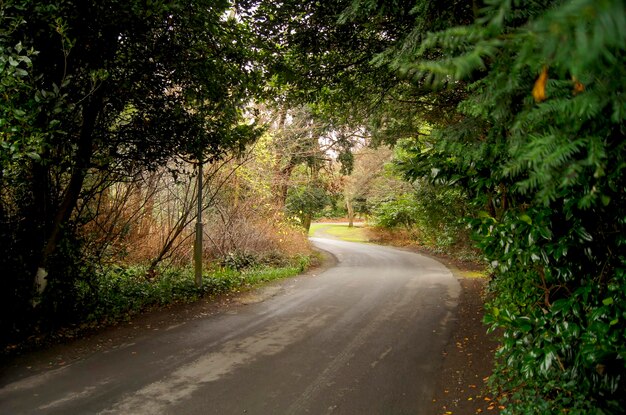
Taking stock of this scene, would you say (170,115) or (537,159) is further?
(170,115)

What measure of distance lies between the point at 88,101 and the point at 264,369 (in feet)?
17.2

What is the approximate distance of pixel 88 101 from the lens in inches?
276

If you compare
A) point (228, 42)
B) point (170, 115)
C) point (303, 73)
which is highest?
point (228, 42)

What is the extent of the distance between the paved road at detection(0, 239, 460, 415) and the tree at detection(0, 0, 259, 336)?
2218 millimetres

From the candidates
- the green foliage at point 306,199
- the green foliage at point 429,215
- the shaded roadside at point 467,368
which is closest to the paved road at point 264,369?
the shaded roadside at point 467,368

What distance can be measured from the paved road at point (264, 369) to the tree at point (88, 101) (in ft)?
7.28

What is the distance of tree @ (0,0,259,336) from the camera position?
18.2 ft

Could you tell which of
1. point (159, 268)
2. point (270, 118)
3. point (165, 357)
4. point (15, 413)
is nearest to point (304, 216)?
point (270, 118)

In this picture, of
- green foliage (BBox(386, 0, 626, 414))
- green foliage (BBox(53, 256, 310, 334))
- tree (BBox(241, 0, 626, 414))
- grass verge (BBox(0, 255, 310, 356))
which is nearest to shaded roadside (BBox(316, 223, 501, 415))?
green foliage (BBox(386, 0, 626, 414))

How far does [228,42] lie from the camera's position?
7.90m

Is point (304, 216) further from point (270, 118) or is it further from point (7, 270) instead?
point (7, 270)

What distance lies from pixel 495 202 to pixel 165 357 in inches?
204

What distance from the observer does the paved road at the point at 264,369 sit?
475 cm

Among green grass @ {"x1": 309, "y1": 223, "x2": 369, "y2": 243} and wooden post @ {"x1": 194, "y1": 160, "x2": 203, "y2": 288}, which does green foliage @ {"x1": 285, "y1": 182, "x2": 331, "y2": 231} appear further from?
wooden post @ {"x1": 194, "y1": 160, "x2": 203, "y2": 288}
